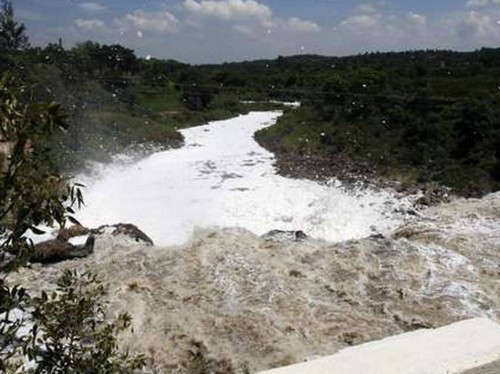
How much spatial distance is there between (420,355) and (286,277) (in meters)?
6.71

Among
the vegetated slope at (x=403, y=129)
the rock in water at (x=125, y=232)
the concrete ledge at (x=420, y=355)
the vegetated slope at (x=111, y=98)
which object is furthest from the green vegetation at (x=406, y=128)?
the concrete ledge at (x=420, y=355)

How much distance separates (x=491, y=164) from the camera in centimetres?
1758

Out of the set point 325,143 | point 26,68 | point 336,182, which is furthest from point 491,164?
point 26,68

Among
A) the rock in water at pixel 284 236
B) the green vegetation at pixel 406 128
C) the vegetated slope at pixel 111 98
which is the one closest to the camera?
the rock in water at pixel 284 236

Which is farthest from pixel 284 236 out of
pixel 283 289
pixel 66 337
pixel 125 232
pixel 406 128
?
pixel 406 128

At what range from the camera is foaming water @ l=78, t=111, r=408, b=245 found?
1385 cm

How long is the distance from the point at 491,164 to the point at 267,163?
7300mm

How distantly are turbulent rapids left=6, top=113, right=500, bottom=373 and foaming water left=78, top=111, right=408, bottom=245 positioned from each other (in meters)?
0.07

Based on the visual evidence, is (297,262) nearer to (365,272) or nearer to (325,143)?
(365,272)

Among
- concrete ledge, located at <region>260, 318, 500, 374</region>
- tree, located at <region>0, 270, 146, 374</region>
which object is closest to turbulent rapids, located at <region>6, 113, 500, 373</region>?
concrete ledge, located at <region>260, 318, 500, 374</region>

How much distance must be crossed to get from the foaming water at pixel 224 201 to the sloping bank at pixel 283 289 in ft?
8.44

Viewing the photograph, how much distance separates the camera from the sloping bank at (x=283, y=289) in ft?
24.4

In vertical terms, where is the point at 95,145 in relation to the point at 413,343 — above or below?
below

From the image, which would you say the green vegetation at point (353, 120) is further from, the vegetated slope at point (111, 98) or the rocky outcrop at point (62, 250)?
the rocky outcrop at point (62, 250)
